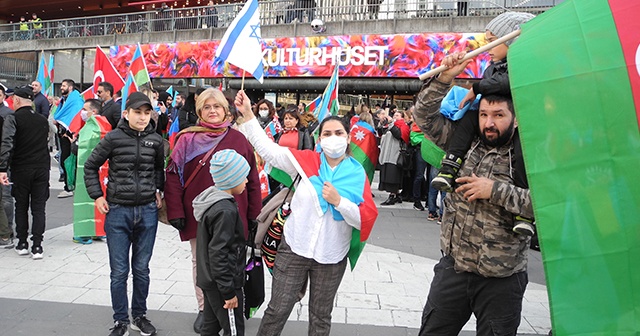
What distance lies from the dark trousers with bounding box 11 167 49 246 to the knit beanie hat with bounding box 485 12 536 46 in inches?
220

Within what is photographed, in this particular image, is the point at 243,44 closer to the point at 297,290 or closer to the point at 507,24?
the point at 297,290

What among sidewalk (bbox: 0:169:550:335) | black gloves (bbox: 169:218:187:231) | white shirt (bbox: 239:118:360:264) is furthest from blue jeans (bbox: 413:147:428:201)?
white shirt (bbox: 239:118:360:264)

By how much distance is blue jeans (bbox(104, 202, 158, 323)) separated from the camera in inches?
151

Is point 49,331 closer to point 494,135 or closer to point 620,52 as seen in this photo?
point 494,135

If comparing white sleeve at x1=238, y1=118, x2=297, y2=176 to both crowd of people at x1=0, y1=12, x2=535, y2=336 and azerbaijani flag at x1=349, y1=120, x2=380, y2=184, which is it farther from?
azerbaijani flag at x1=349, y1=120, x2=380, y2=184

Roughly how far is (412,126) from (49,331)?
7.93m

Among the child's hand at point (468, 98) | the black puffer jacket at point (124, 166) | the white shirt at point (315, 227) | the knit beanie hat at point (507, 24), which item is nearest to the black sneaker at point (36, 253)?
the black puffer jacket at point (124, 166)

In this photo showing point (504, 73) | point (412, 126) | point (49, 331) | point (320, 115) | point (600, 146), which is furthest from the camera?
point (412, 126)

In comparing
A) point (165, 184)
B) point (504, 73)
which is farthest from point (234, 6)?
point (504, 73)

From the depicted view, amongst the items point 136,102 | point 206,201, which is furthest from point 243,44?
point 206,201

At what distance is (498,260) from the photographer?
247 centimetres

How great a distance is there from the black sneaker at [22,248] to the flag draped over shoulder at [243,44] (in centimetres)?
386

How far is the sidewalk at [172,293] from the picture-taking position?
13.7 feet

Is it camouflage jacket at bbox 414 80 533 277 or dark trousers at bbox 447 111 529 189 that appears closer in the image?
camouflage jacket at bbox 414 80 533 277
